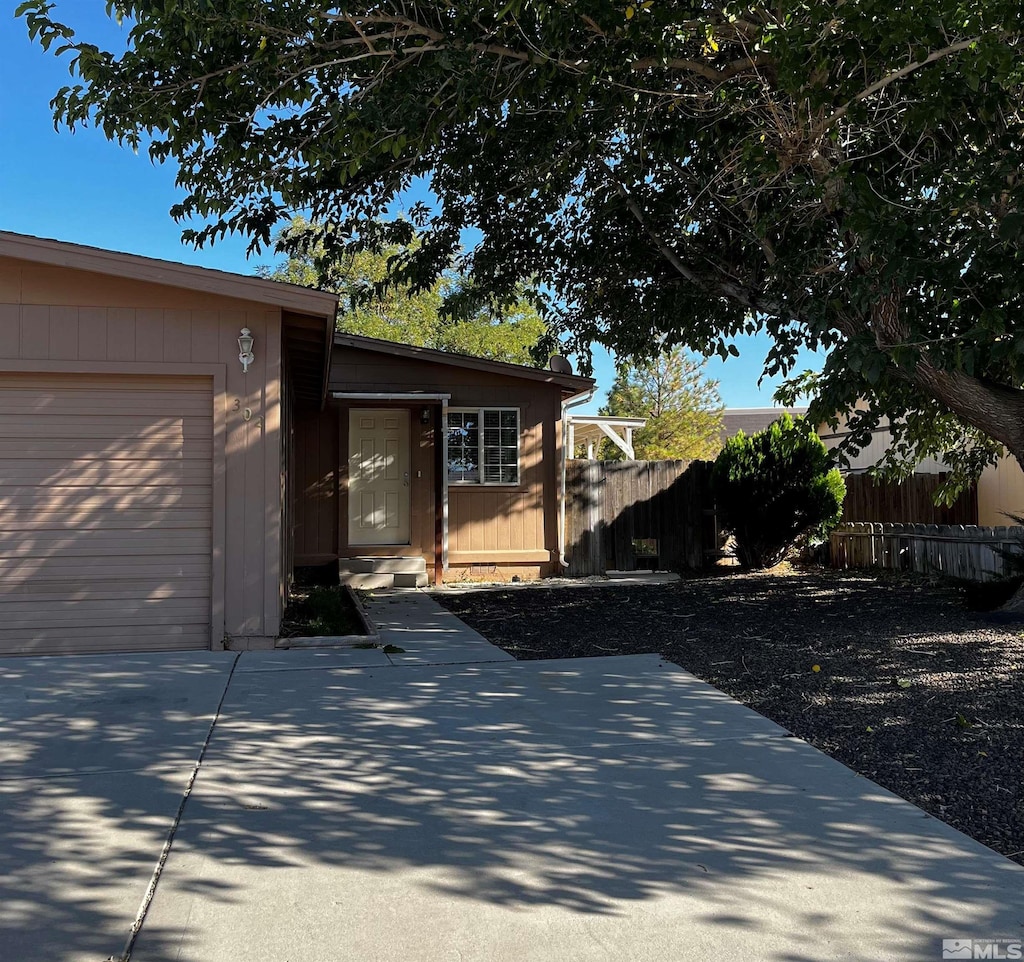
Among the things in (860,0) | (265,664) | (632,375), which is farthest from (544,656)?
(632,375)

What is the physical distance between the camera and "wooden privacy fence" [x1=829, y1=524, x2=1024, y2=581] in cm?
1116

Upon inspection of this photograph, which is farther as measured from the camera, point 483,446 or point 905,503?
point 905,503

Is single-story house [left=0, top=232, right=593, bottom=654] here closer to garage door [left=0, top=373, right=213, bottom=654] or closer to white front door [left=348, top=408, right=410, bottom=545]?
garage door [left=0, top=373, right=213, bottom=654]

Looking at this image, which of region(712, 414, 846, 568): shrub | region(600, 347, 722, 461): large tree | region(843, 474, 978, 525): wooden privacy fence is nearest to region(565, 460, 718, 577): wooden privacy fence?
region(712, 414, 846, 568): shrub

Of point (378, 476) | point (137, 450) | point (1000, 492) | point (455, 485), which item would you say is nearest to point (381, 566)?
point (378, 476)

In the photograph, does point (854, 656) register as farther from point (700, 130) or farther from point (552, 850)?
point (700, 130)

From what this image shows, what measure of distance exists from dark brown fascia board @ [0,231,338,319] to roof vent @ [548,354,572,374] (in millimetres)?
6749

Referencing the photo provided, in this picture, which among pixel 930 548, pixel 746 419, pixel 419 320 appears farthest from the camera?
pixel 746 419

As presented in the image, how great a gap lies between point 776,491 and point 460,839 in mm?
11488

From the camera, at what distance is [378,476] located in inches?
544

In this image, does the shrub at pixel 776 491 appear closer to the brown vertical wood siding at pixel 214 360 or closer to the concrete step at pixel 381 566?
the concrete step at pixel 381 566

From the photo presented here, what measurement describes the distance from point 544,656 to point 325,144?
15.3 feet

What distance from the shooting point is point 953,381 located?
8695 mm

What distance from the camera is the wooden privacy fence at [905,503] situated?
15.5 metres
